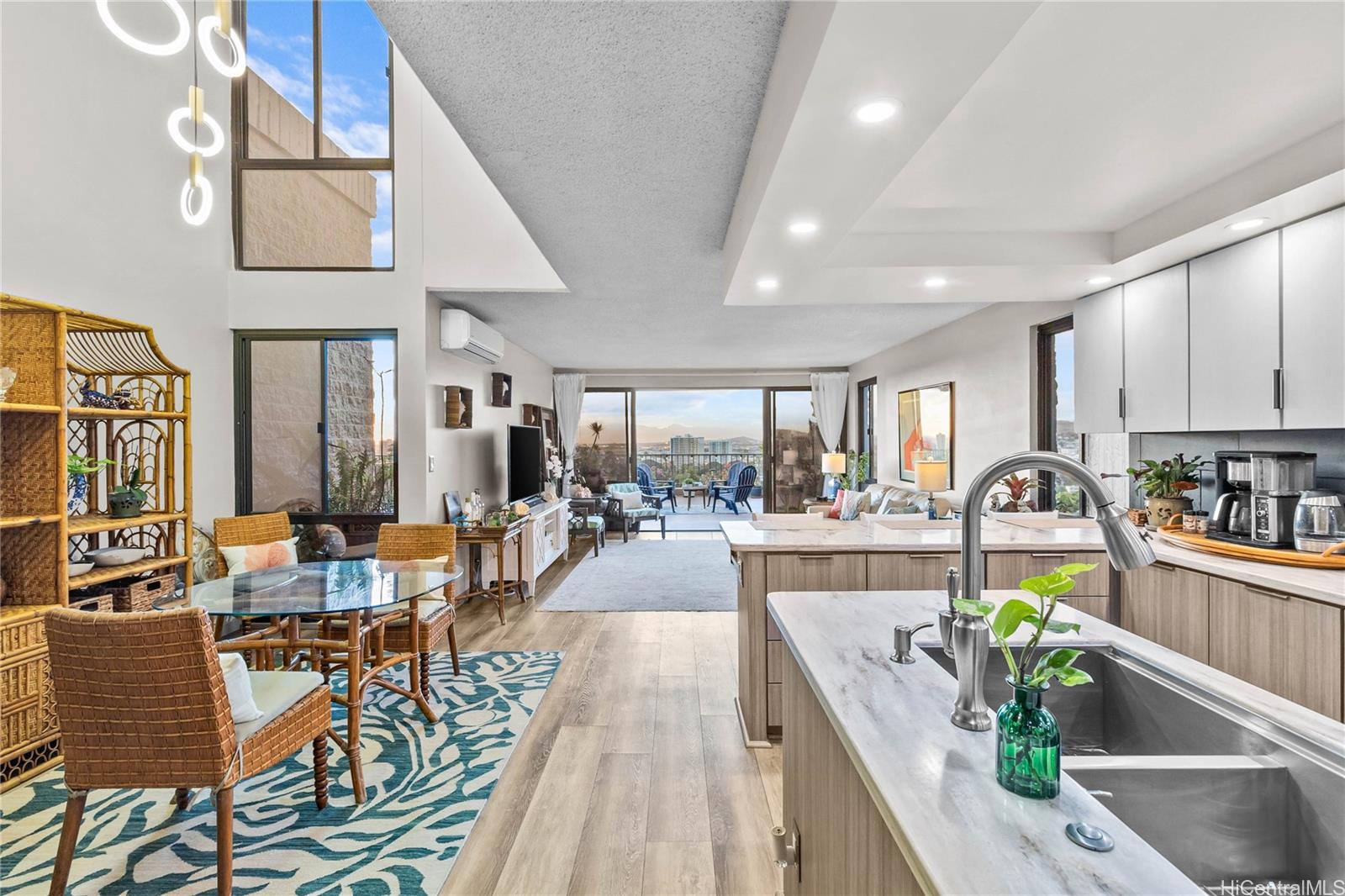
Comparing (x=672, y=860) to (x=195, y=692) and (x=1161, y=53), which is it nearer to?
(x=195, y=692)

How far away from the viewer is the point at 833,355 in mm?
7691

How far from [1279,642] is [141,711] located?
349 cm

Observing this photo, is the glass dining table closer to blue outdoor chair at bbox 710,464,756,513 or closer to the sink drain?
the sink drain

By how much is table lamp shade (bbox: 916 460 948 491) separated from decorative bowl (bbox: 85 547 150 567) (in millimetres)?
4364

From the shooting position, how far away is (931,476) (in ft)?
13.0

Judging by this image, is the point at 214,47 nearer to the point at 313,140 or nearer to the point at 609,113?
the point at 609,113

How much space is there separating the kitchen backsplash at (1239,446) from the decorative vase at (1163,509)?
17cm

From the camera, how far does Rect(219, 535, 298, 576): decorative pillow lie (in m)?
3.24

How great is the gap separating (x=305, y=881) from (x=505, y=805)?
639 mm

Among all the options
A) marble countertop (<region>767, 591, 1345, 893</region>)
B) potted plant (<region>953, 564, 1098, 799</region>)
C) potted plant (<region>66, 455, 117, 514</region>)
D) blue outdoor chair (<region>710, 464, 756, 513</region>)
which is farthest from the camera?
blue outdoor chair (<region>710, 464, 756, 513</region>)

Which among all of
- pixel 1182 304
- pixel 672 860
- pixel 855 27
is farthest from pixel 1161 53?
pixel 672 860

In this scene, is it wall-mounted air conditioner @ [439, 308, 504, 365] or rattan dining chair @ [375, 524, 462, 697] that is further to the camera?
wall-mounted air conditioner @ [439, 308, 504, 365]

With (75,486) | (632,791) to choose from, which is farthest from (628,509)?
(632,791)

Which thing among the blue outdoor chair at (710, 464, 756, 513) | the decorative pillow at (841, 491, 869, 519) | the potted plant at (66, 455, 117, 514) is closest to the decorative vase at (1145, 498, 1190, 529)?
the decorative pillow at (841, 491, 869, 519)
